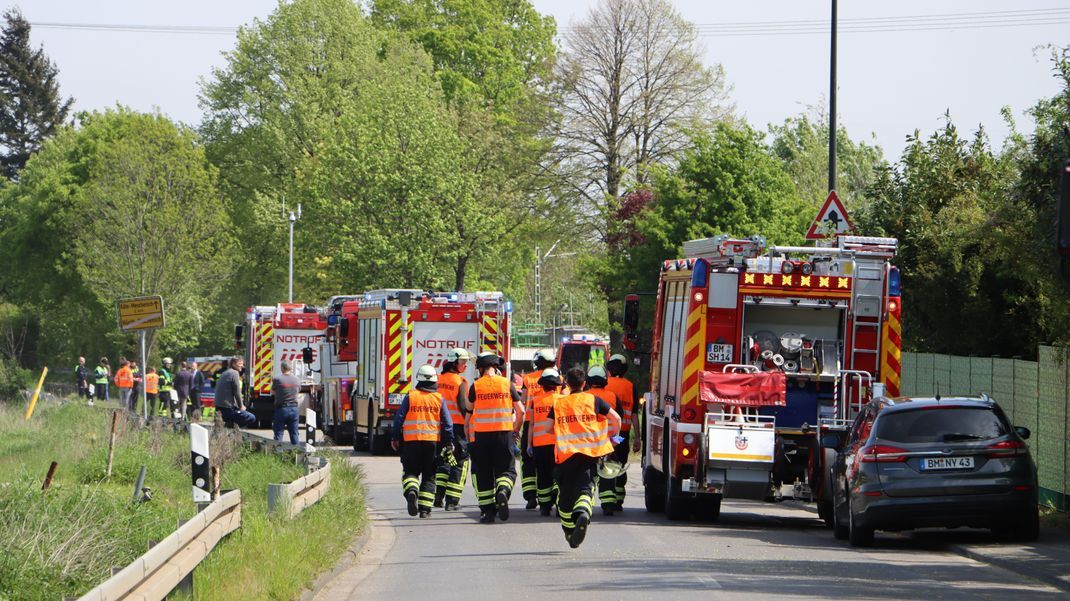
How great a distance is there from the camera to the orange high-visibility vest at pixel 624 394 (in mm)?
18422

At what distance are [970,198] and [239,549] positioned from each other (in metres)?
14.0

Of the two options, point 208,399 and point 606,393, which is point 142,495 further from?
point 208,399

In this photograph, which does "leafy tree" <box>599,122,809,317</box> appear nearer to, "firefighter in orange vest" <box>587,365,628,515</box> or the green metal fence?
the green metal fence

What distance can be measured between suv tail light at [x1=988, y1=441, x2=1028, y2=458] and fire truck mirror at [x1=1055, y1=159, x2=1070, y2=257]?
7011mm

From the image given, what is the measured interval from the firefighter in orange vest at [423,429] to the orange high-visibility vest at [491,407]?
65cm

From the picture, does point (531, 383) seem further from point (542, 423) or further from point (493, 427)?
point (542, 423)

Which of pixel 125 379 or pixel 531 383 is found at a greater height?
pixel 531 383

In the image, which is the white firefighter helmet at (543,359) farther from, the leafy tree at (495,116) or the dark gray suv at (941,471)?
the leafy tree at (495,116)

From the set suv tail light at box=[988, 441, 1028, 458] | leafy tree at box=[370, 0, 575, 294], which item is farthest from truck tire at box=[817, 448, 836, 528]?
leafy tree at box=[370, 0, 575, 294]

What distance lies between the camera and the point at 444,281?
5041 centimetres

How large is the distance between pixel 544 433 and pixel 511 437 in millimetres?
1310

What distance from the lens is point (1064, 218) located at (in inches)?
318

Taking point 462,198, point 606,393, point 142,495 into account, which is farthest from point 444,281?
point 142,495

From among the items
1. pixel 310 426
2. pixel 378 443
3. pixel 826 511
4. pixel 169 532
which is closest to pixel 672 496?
pixel 826 511
